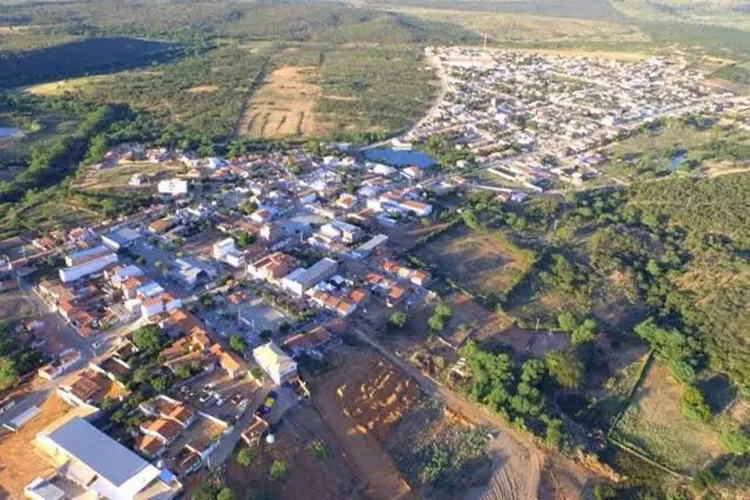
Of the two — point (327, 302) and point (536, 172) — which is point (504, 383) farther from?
point (536, 172)

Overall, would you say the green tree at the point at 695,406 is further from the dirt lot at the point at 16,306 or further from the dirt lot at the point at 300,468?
the dirt lot at the point at 16,306

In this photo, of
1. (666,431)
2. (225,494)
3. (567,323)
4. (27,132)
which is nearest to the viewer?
(225,494)

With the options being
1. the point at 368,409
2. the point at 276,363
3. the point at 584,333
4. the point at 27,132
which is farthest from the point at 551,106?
the point at 276,363

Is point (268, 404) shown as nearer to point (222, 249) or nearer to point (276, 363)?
point (276, 363)

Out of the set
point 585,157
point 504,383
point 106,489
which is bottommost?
point 585,157

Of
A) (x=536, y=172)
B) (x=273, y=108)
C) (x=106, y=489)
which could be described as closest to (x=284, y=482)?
(x=106, y=489)

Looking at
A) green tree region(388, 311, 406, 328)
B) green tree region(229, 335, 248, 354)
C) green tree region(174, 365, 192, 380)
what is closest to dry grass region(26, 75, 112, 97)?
green tree region(229, 335, 248, 354)
